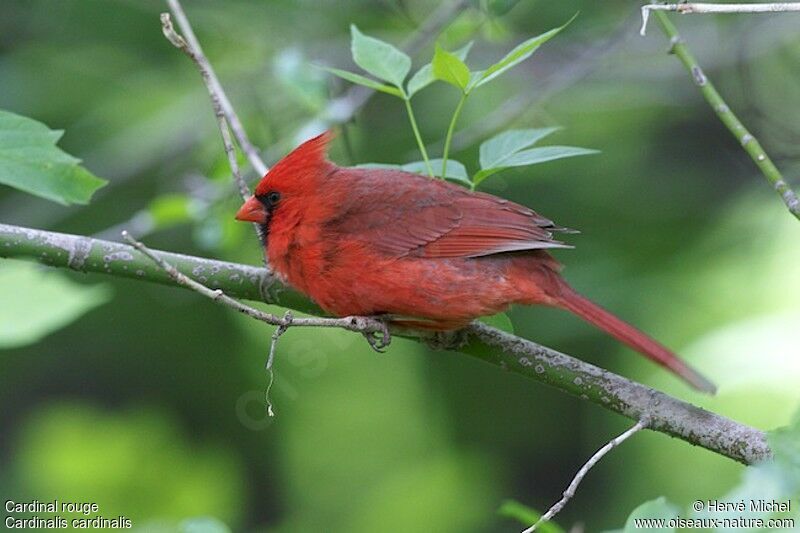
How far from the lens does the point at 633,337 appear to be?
2709 millimetres

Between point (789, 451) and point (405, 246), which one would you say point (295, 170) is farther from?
point (789, 451)

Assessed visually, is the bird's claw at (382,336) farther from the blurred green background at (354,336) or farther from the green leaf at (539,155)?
the blurred green background at (354,336)

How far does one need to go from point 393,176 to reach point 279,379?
1.69 metres

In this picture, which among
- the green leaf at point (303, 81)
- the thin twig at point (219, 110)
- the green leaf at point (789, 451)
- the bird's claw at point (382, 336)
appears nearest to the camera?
the green leaf at point (789, 451)

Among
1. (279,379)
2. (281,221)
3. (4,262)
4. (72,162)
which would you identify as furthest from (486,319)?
(279,379)

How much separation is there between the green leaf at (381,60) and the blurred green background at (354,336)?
101 cm

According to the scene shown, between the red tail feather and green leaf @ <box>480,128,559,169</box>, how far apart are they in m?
0.47

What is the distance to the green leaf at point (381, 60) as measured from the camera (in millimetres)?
2672

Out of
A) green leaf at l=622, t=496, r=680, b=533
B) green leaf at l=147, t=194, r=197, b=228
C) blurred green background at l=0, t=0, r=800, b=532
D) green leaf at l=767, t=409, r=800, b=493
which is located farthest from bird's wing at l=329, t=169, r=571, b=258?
green leaf at l=767, t=409, r=800, b=493

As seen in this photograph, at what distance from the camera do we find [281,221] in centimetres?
318

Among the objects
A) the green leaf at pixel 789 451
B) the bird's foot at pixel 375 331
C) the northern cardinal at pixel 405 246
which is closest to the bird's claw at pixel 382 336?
the bird's foot at pixel 375 331

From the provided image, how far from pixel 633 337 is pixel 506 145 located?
0.53 meters

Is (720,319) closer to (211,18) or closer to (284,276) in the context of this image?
(284,276)

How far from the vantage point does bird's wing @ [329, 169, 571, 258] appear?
3.03 meters
